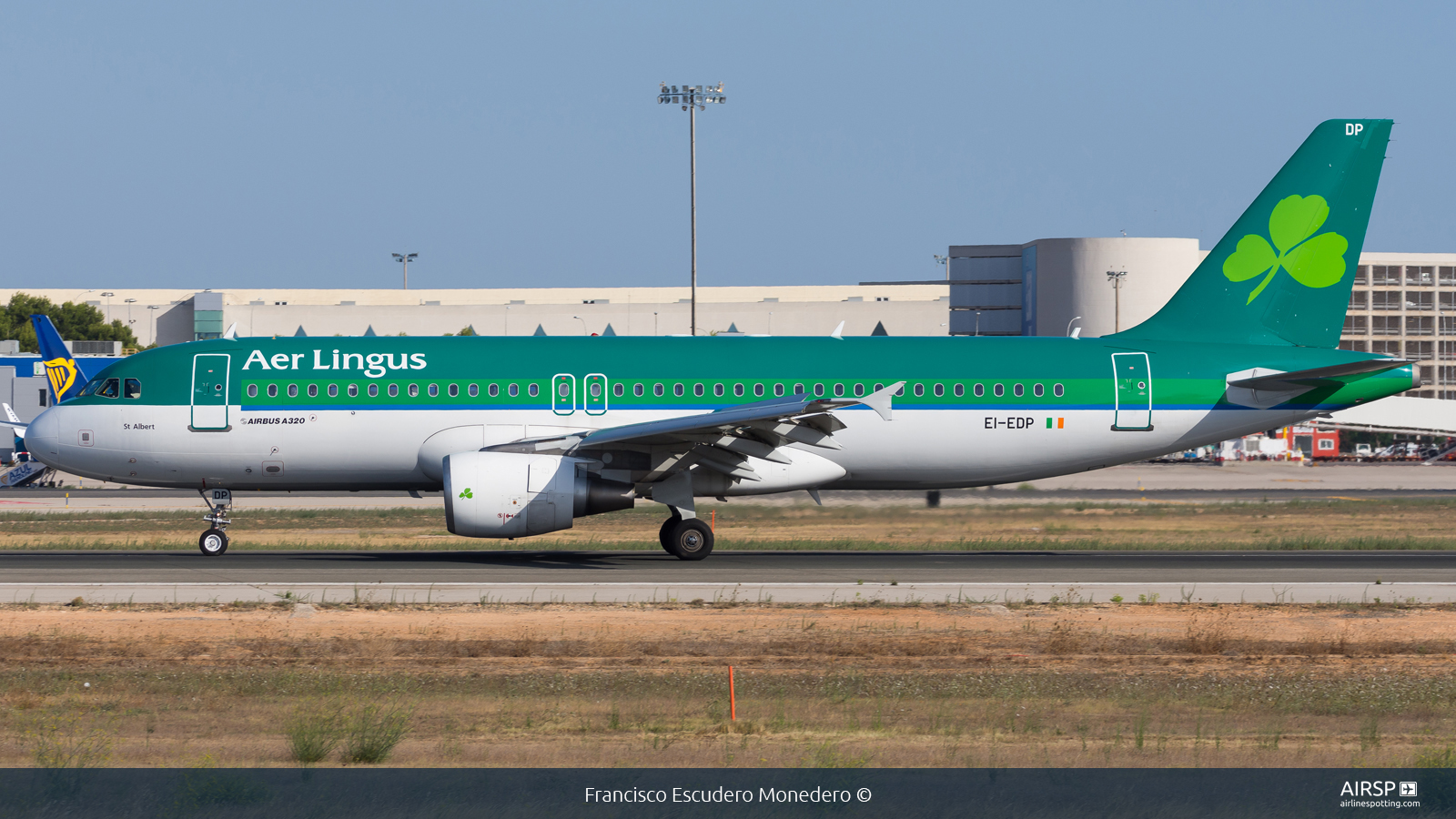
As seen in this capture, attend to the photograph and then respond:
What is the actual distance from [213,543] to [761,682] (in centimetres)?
1680

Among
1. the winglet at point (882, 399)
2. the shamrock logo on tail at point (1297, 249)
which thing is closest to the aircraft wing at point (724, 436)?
the winglet at point (882, 399)

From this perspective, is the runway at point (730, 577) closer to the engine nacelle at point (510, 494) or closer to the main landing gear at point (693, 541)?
the main landing gear at point (693, 541)

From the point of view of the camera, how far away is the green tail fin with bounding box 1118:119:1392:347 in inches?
1174

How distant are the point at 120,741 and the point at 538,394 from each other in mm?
16329

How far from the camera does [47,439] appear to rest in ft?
92.2

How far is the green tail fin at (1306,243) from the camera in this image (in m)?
29.8

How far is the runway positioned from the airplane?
1700mm

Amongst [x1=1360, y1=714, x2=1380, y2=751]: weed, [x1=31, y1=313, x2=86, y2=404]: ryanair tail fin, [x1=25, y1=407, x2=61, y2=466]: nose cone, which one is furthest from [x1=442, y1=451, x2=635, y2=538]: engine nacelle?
[x1=31, y1=313, x2=86, y2=404]: ryanair tail fin

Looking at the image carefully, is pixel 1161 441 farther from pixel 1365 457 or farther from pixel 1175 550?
pixel 1365 457

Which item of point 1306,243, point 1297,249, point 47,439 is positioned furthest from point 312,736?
point 1306,243

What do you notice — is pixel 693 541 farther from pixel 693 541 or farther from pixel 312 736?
pixel 312 736

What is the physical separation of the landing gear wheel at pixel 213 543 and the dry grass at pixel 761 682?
7.53 meters

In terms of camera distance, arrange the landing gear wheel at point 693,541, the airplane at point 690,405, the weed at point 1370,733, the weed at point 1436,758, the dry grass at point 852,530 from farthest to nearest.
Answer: the dry grass at point 852,530, the airplane at point 690,405, the landing gear wheel at point 693,541, the weed at point 1370,733, the weed at point 1436,758

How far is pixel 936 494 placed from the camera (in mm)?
33781
